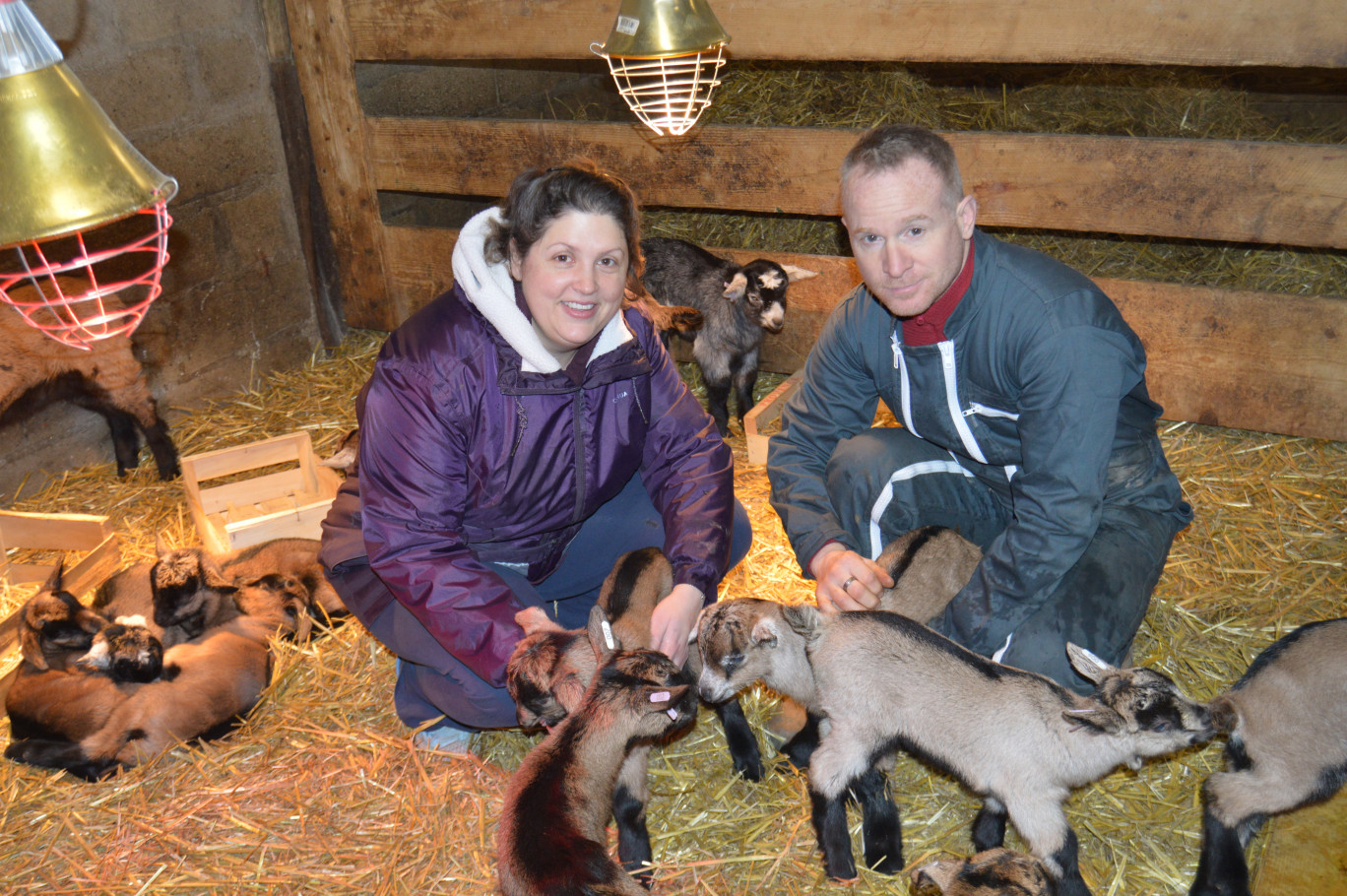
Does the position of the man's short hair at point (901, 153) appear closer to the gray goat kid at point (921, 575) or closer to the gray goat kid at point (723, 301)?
the gray goat kid at point (921, 575)

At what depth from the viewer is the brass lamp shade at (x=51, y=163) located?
176cm

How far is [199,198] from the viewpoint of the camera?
6.54 metres

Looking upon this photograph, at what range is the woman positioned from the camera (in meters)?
3.43

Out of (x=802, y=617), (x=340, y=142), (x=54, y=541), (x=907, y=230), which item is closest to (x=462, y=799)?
(x=802, y=617)

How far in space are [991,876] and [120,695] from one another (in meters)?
3.35

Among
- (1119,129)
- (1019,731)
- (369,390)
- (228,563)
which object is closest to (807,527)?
(1019,731)

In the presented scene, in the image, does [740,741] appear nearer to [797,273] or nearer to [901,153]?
[901,153]

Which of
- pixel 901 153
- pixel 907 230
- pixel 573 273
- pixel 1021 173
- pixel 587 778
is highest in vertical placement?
pixel 901 153

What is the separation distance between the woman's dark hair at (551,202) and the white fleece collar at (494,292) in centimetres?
5

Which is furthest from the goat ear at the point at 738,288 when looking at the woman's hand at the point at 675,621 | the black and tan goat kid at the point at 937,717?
the black and tan goat kid at the point at 937,717

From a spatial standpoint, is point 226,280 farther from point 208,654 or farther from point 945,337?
point 945,337

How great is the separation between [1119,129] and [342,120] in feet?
17.7

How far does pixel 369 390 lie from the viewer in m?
3.60

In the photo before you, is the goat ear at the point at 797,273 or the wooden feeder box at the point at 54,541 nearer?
the wooden feeder box at the point at 54,541
